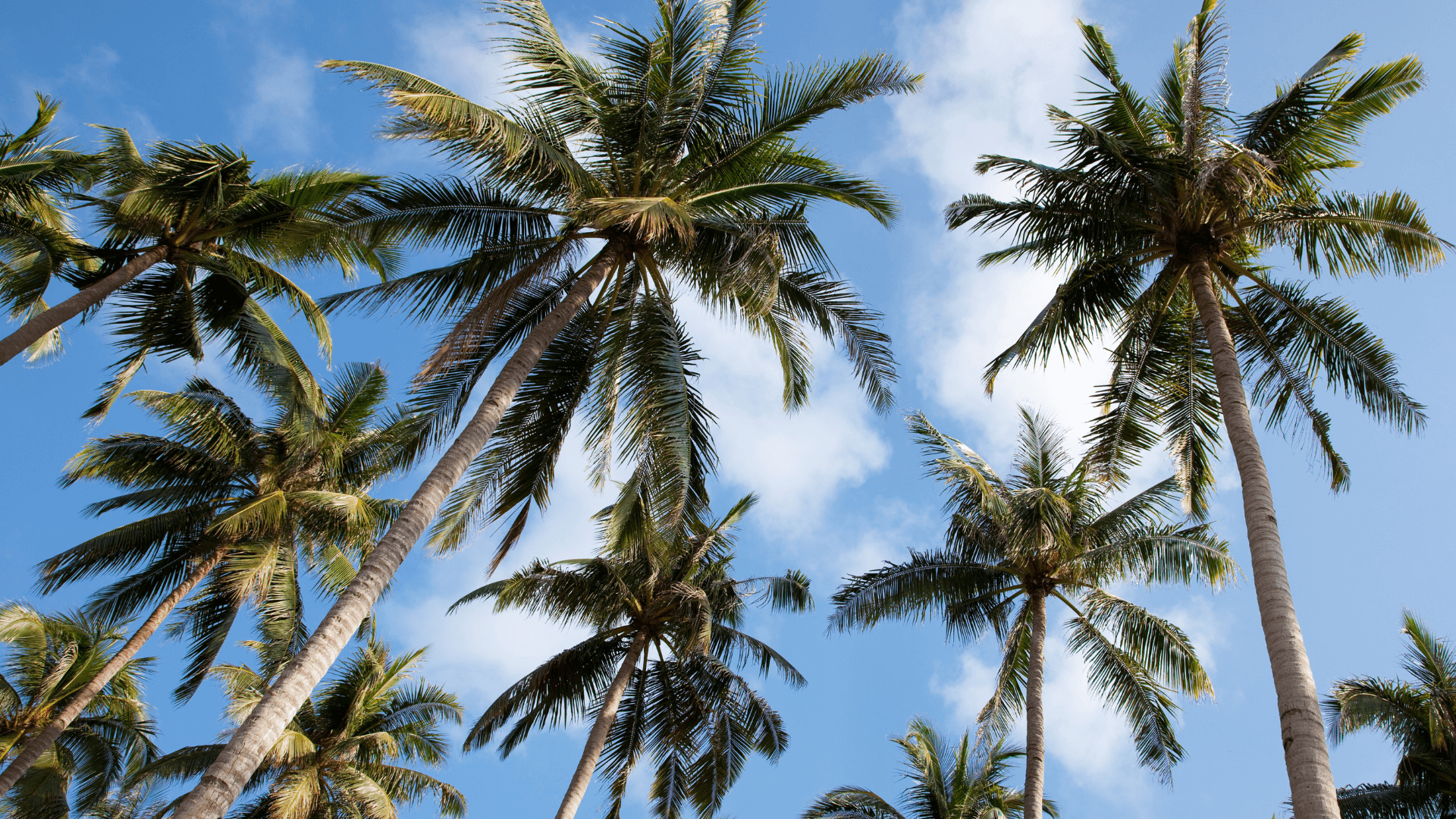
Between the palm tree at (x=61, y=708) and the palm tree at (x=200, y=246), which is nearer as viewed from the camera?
the palm tree at (x=200, y=246)

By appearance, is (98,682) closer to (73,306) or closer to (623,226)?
(73,306)

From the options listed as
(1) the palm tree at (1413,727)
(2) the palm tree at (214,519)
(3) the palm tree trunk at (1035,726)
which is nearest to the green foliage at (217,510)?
(2) the palm tree at (214,519)

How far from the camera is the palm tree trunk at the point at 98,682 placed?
15328mm

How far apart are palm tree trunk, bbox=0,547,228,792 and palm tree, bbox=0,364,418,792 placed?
4 centimetres

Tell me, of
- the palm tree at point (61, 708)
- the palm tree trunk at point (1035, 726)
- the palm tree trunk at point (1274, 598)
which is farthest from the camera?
the palm tree at point (61, 708)

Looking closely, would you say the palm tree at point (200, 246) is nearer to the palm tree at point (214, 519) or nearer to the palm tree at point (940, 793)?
the palm tree at point (214, 519)

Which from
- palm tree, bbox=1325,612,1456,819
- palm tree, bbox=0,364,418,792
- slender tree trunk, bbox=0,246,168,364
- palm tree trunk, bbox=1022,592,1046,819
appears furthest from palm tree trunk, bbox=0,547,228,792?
palm tree, bbox=1325,612,1456,819

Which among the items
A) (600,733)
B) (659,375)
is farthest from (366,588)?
(600,733)

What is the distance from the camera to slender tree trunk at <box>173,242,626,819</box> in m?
6.67

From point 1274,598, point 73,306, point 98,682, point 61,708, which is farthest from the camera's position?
point 61,708

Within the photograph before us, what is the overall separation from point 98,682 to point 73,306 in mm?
7216

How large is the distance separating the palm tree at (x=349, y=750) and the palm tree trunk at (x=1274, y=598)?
48.7 ft

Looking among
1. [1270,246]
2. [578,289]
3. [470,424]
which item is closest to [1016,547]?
[1270,246]

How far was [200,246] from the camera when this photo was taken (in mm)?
13562
